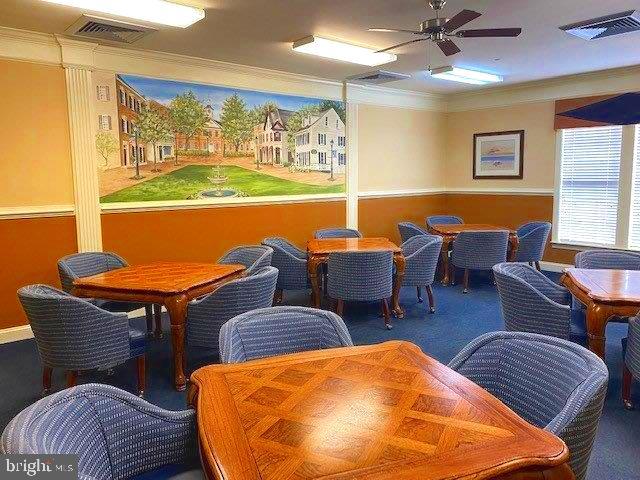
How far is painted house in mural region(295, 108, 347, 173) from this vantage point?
623cm

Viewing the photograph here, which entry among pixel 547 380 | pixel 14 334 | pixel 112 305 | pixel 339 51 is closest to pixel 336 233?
pixel 339 51

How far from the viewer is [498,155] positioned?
7.35 m

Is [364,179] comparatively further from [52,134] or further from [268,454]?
[268,454]

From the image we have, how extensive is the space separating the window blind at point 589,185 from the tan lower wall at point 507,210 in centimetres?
20

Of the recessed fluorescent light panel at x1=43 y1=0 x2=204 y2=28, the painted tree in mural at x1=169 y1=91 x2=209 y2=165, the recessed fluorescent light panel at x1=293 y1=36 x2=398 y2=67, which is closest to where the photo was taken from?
the recessed fluorescent light panel at x1=43 y1=0 x2=204 y2=28

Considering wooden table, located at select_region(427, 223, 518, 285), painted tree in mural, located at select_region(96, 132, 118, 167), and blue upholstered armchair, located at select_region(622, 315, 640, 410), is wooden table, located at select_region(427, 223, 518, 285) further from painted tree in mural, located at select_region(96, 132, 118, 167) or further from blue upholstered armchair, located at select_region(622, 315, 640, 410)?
painted tree in mural, located at select_region(96, 132, 118, 167)

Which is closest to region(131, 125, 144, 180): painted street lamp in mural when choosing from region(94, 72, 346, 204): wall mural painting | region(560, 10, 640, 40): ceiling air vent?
region(94, 72, 346, 204): wall mural painting

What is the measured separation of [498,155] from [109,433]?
23.1 ft

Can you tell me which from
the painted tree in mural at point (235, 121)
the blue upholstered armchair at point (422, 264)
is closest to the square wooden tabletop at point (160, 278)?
the blue upholstered armchair at point (422, 264)

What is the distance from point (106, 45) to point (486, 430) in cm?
461

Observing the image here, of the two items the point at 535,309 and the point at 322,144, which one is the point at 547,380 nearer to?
the point at 535,309

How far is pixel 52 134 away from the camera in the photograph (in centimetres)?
431

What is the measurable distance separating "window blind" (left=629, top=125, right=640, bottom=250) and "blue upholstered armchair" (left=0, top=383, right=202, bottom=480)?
638 centimetres

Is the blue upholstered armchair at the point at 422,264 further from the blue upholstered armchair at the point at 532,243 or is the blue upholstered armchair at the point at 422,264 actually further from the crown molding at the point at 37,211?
the crown molding at the point at 37,211
